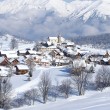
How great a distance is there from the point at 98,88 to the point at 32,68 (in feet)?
56.1

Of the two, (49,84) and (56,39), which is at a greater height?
(56,39)

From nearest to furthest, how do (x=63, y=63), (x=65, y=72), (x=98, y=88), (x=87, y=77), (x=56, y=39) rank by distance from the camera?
(x=98, y=88) → (x=87, y=77) → (x=65, y=72) → (x=63, y=63) → (x=56, y=39)

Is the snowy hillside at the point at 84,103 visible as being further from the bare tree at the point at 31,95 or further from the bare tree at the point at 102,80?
the bare tree at the point at 102,80

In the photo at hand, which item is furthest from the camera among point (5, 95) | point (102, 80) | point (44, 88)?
point (102, 80)

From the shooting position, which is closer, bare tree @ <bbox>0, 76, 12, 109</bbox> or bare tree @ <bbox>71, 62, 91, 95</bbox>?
bare tree @ <bbox>0, 76, 12, 109</bbox>

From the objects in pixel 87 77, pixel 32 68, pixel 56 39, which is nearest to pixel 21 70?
pixel 32 68

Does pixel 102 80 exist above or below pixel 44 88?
above

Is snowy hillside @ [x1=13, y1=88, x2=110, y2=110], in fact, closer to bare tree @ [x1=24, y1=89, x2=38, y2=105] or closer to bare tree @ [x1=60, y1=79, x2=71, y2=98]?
bare tree @ [x1=60, y1=79, x2=71, y2=98]

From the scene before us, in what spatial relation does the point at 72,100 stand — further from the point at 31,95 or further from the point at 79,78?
the point at 79,78

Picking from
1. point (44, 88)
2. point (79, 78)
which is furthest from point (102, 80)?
point (44, 88)

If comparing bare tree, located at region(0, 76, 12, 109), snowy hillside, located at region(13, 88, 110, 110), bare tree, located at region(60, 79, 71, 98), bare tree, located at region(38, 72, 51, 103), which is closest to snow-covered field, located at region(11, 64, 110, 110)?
snowy hillside, located at region(13, 88, 110, 110)

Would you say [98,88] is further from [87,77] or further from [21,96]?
[21,96]

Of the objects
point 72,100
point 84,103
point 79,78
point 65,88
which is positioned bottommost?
point 72,100

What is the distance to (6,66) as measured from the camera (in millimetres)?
75688
